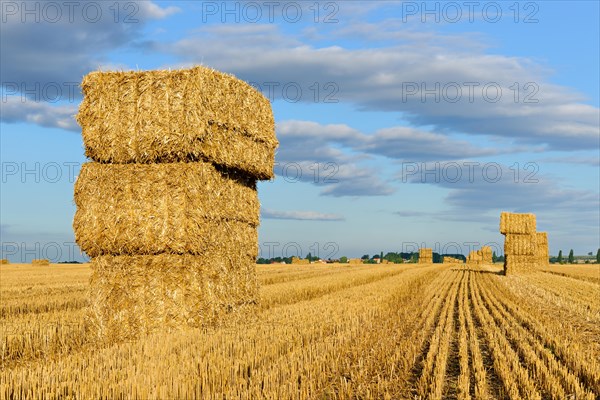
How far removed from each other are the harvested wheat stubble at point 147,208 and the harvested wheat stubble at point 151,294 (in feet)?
0.84

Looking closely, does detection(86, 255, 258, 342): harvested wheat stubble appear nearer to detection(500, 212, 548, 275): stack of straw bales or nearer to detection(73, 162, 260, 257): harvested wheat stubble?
detection(73, 162, 260, 257): harvested wheat stubble

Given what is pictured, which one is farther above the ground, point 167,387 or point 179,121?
point 179,121

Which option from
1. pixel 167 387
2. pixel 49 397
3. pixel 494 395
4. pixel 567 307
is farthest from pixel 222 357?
pixel 567 307

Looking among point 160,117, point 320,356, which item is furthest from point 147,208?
point 320,356

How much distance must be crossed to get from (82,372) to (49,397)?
0.77m

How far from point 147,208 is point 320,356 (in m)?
4.72

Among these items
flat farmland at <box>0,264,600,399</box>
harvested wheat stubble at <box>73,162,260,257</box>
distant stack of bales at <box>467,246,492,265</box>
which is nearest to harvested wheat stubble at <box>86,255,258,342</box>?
harvested wheat stubble at <box>73,162,260,257</box>

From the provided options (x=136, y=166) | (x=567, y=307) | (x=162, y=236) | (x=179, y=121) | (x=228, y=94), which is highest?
(x=228, y=94)

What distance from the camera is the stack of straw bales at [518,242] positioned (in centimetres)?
3816

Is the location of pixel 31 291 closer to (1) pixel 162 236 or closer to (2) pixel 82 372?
(1) pixel 162 236

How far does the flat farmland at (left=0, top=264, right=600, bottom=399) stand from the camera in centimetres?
660

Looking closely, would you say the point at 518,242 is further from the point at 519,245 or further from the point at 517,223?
the point at 517,223

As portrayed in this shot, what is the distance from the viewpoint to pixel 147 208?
11.1 meters

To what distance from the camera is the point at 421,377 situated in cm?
755
